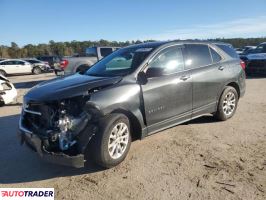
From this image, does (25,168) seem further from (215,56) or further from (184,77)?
(215,56)

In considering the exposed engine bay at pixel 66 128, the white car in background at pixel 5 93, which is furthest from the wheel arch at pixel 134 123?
the white car in background at pixel 5 93

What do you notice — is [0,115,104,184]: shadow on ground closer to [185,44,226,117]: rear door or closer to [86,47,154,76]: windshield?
[86,47,154,76]: windshield

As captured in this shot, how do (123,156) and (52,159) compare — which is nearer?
(52,159)

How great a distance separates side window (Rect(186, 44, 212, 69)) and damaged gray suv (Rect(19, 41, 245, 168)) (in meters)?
0.02

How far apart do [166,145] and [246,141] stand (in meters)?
1.46

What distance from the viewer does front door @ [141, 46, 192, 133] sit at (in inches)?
199

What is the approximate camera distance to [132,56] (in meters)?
5.61

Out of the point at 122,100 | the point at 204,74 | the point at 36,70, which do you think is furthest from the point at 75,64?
the point at 36,70

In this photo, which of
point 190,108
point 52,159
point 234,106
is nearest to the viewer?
point 52,159

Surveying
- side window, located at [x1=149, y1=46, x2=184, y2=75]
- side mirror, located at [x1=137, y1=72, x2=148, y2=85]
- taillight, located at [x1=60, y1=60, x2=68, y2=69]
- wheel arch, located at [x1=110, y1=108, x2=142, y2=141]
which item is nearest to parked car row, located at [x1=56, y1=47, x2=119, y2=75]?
taillight, located at [x1=60, y1=60, x2=68, y2=69]

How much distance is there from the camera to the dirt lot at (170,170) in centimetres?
382

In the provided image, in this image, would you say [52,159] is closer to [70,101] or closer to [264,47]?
[70,101]

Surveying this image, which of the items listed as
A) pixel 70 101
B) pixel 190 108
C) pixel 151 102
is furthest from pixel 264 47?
pixel 70 101

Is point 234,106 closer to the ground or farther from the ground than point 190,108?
closer to the ground
